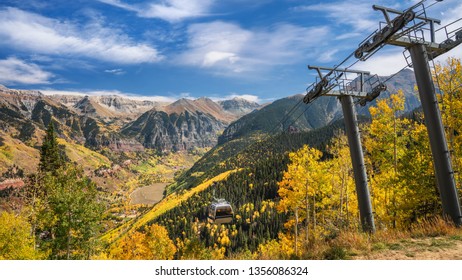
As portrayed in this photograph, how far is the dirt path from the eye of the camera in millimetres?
9188

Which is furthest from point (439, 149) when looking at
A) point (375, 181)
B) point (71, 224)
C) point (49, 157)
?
point (49, 157)

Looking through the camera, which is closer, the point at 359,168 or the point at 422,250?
Answer: the point at 422,250

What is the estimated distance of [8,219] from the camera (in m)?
27.6

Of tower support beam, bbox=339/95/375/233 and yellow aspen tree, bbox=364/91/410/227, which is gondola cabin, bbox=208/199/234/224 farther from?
tower support beam, bbox=339/95/375/233

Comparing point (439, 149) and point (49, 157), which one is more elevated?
point (49, 157)

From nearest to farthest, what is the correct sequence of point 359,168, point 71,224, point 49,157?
point 359,168
point 71,224
point 49,157

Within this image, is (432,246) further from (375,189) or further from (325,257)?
(375,189)

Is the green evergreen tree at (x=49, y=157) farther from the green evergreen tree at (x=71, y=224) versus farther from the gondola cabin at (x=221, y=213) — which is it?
the gondola cabin at (x=221, y=213)

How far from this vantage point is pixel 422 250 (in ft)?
32.0

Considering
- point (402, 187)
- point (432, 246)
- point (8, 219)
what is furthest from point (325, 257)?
point (8, 219)

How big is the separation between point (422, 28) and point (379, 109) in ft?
44.2

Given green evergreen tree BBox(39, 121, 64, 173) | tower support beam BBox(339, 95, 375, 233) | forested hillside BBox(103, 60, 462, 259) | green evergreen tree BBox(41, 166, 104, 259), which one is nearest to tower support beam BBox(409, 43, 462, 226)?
forested hillside BBox(103, 60, 462, 259)

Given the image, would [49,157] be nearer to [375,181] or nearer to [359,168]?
[359,168]

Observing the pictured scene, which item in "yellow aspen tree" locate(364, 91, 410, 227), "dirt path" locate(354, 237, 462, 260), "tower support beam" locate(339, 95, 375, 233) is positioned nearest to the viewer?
A: "dirt path" locate(354, 237, 462, 260)
